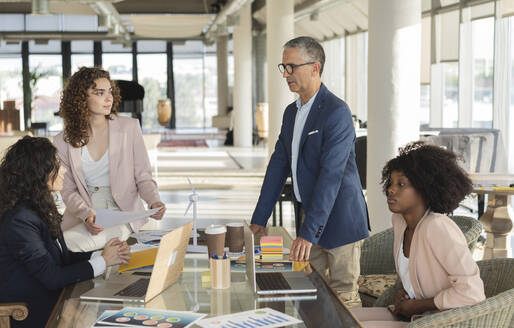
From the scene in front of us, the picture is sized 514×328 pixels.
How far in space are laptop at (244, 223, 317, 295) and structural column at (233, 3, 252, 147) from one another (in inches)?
644

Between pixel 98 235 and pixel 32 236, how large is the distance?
714mm

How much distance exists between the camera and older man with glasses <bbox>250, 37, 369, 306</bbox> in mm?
3211

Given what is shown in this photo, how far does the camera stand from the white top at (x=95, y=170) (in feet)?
12.6

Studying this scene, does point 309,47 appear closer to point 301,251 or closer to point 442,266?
point 301,251

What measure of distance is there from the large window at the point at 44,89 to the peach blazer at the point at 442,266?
13819mm

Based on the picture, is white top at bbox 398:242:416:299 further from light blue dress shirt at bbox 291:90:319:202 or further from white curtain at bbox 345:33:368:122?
white curtain at bbox 345:33:368:122

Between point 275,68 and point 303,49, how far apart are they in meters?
9.03

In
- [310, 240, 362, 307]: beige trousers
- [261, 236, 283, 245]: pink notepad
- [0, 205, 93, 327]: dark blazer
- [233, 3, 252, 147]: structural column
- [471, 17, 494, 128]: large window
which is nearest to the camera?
[0, 205, 93, 327]: dark blazer

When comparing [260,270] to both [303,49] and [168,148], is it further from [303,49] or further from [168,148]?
[168,148]

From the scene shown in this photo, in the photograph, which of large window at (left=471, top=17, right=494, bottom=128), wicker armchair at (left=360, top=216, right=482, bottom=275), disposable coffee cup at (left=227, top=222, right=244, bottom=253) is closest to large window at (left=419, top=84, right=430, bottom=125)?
large window at (left=471, top=17, right=494, bottom=128)

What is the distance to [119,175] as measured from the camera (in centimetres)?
384

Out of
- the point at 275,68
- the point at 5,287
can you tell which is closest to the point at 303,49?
the point at 5,287

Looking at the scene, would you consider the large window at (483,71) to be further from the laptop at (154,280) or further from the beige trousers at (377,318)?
the laptop at (154,280)

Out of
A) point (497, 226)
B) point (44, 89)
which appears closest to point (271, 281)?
point (497, 226)
